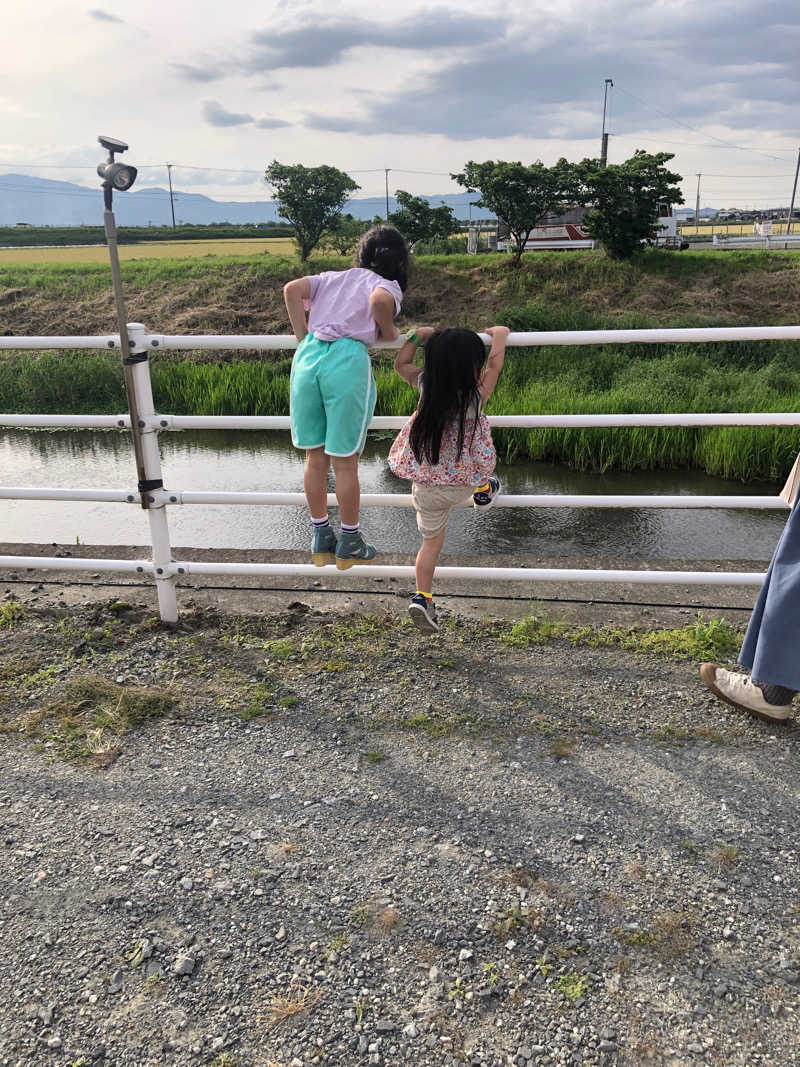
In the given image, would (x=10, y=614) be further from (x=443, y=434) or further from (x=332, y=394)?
(x=443, y=434)

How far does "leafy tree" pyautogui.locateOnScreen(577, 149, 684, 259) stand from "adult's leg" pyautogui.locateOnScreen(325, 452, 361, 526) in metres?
21.2

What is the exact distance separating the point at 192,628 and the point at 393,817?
1613mm

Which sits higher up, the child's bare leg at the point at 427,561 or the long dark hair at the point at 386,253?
the long dark hair at the point at 386,253

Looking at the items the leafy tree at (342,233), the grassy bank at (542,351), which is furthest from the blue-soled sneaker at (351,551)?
the leafy tree at (342,233)

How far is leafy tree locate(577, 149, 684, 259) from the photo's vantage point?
851 inches

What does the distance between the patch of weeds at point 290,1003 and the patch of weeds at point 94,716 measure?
45.2 inches

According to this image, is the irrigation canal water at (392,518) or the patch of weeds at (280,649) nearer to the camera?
the patch of weeds at (280,649)

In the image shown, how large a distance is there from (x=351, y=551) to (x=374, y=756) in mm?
817

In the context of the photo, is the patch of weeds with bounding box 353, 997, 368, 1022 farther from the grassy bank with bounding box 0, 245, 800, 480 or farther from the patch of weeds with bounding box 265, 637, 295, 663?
the grassy bank with bounding box 0, 245, 800, 480

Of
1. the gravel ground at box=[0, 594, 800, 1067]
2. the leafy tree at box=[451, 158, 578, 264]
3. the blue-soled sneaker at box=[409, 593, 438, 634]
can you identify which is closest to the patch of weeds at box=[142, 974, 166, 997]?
the gravel ground at box=[0, 594, 800, 1067]

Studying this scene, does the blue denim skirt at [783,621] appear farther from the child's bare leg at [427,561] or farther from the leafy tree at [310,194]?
the leafy tree at [310,194]

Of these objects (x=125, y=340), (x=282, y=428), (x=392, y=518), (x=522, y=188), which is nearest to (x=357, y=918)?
(x=282, y=428)

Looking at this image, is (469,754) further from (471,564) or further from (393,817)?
(471,564)

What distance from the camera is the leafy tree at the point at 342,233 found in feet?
86.2
